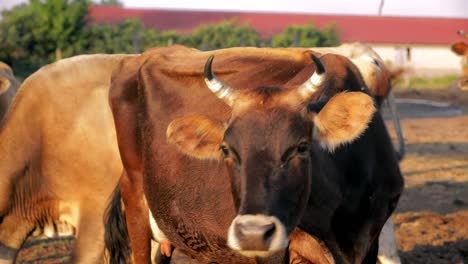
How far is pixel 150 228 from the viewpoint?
235 inches

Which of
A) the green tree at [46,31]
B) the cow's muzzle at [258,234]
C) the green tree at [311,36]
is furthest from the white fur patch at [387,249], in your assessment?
the green tree at [311,36]

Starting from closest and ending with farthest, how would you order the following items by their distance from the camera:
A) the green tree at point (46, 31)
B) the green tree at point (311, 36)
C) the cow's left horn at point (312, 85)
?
the cow's left horn at point (312, 85), the green tree at point (46, 31), the green tree at point (311, 36)

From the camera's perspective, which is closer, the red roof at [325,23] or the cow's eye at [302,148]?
the cow's eye at [302,148]

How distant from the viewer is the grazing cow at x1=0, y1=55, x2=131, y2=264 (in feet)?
21.4

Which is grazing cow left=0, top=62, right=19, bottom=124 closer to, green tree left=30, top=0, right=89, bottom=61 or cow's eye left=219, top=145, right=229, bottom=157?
cow's eye left=219, top=145, right=229, bottom=157

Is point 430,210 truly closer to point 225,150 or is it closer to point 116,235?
point 116,235

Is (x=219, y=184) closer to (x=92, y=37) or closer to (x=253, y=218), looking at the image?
(x=253, y=218)

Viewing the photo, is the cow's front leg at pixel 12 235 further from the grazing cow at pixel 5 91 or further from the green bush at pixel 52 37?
the green bush at pixel 52 37

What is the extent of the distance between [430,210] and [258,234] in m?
6.56

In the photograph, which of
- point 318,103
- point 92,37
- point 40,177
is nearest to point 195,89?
point 318,103

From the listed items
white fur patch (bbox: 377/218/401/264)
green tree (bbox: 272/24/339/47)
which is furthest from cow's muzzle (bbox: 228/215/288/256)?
green tree (bbox: 272/24/339/47)

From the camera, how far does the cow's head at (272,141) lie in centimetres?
360

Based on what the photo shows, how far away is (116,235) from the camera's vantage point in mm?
6203

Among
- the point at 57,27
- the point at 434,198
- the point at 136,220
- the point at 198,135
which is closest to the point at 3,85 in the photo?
the point at 136,220
